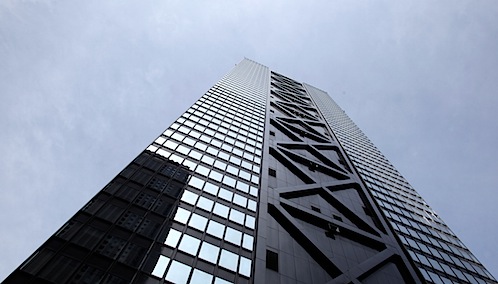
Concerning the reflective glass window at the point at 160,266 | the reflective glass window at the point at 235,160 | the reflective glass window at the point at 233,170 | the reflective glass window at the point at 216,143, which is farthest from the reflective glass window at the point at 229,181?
the reflective glass window at the point at 160,266

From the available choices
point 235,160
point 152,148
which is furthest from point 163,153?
point 235,160

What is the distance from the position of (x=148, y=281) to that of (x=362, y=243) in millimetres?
21298

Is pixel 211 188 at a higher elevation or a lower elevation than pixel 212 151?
lower

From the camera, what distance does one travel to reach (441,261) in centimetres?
3080

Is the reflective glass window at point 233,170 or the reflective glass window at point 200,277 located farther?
the reflective glass window at point 233,170

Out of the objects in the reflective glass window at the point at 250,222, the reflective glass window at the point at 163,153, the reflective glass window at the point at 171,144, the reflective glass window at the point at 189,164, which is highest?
the reflective glass window at the point at 171,144

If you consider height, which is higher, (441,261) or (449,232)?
(449,232)

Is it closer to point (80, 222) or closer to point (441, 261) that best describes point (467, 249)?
point (441, 261)

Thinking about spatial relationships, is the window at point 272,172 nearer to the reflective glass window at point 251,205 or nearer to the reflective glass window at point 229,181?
the reflective glass window at point 229,181

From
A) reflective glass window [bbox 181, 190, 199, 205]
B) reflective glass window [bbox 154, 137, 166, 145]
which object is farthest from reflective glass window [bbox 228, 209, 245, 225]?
reflective glass window [bbox 154, 137, 166, 145]

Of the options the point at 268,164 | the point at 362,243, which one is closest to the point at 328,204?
the point at 362,243

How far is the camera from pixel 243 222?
22.3 meters

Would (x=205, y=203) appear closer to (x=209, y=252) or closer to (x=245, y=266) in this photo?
(x=209, y=252)

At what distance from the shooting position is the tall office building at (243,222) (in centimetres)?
1616
